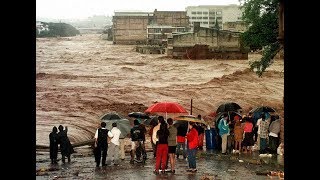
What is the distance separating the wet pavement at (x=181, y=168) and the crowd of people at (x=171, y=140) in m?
0.27

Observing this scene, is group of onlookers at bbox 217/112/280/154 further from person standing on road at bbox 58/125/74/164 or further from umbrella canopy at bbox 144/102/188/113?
person standing on road at bbox 58/125/74/164

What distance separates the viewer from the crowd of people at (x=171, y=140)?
9750 mm

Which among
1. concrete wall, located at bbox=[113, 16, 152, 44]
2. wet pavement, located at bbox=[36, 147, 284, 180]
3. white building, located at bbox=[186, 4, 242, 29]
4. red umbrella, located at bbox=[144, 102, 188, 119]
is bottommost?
wet pavement, located at bbox=[36, 147, 284, 180]

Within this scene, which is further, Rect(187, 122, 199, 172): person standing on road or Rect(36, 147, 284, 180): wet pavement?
Rect(187, 122, 199, 172): person standing on road

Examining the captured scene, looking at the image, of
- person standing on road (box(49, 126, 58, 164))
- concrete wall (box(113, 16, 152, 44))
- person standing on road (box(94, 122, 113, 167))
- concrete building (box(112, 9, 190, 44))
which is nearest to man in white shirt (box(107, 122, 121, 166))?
person standing on road (box(94, 122, 113, 167))

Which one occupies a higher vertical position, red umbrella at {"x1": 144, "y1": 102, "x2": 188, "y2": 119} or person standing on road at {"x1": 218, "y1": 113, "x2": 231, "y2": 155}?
red umbrella at {"x1": 144, "y1": 102, "x2": 188, "y2": 119}

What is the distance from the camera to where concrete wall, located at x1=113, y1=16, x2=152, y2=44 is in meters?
38.0

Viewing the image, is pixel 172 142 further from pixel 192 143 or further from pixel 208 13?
pixel 208 13

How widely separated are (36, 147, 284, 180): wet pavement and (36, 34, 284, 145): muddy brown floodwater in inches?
160

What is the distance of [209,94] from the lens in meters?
26.1
